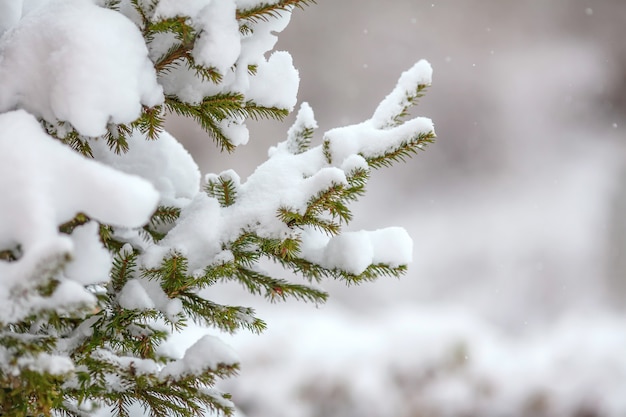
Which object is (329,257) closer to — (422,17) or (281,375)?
(281,375)

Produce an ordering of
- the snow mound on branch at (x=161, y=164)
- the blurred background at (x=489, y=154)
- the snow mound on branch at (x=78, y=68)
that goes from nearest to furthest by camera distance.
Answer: the snow mound on branch at (x=78, y=68) → the snow mound on branch at (x=161, y=164) → the blurred background at (x=489, y=154)

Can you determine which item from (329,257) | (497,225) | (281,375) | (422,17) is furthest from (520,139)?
(329,257)

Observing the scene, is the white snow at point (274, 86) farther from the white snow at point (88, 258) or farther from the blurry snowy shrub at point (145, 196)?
the white snow at point (88, 258)

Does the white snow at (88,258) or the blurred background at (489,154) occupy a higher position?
the blurred background at (489,154)

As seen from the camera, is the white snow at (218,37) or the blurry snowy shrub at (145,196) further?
the white snow at (218,37)

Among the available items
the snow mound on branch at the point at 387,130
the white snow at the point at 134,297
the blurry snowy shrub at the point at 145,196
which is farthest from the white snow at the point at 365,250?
the white snow at the point at 134,297

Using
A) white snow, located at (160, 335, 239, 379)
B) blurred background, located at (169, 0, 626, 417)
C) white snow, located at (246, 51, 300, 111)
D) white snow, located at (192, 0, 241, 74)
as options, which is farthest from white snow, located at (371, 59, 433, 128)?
blurred background, located at (169, 0, 626, 417)

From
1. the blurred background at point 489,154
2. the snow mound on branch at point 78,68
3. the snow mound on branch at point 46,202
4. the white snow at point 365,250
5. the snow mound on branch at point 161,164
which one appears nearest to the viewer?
the snow mound on branch at point 46,202

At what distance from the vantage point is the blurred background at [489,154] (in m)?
4.91

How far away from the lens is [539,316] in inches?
189

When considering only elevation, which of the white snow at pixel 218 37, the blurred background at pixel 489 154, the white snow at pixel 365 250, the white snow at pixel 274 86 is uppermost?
the blurred background at pixel 489 154

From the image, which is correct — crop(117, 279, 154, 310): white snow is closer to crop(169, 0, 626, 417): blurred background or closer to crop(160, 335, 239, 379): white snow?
crop(160, 335, 239, 379): white snow

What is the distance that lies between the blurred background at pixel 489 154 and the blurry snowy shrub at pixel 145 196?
12.3ft

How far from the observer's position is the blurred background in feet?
16.1
